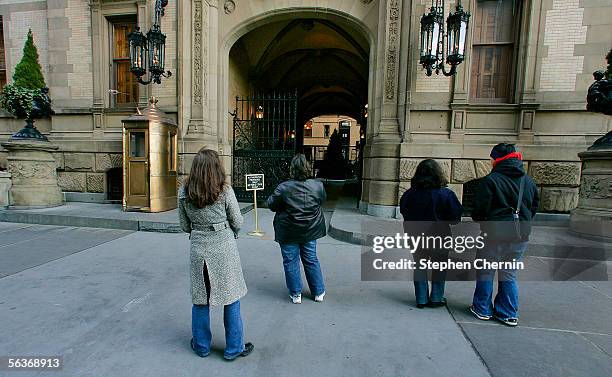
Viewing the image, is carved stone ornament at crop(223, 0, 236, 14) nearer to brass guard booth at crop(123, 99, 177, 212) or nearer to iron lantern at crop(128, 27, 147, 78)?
iron lantern at crop(128, 27, 147, 78)

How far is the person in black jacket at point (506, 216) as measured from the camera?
10.5 feet

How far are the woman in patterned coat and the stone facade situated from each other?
6293mm

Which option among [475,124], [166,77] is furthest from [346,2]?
[166,77]

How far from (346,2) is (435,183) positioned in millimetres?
7750

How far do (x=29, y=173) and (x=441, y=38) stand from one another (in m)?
11.4

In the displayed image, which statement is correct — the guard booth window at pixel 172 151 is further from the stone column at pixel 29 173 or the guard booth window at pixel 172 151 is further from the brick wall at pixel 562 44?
the brick wall at pixel 562 44

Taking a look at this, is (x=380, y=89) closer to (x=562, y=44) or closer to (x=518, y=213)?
(x=562, y=44)

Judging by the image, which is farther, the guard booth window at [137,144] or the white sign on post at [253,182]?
the guard booth window at [137,144]

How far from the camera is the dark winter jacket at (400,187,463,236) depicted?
3400mm

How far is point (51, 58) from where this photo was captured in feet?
32.7

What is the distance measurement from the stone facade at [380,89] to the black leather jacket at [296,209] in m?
5.02

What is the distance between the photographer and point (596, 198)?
6.36 metres

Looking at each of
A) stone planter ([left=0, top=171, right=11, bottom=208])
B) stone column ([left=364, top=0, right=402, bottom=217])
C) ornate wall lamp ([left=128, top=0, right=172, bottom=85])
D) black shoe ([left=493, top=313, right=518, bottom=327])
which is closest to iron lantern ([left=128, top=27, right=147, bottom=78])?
ornate wall lamp ([left=128, top=0, right=172, bottom=85])

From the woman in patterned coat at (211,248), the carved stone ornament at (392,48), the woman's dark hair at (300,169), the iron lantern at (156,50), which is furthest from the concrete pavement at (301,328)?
the carved stone ornament at (392,48)
